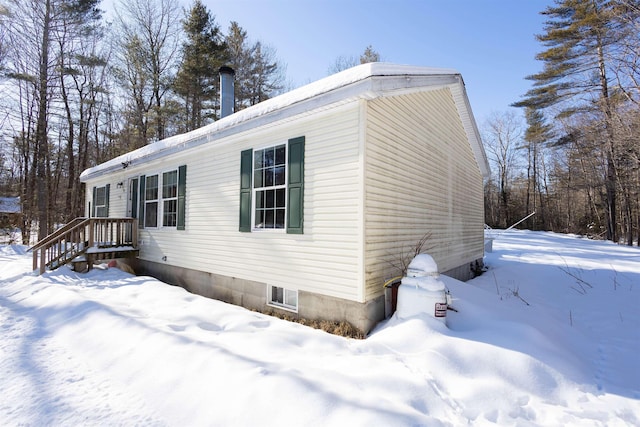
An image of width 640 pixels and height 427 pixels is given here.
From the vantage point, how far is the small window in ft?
16.5

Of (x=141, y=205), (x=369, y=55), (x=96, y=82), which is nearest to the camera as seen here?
(x=141, y=205)

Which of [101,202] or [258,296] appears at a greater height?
[101,202]

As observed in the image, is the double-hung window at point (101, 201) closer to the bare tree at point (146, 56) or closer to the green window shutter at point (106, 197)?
the green window shutter at point (106, 197)

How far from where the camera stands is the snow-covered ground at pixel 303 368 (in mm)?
2328

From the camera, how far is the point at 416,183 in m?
5.73

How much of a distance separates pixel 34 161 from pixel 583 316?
22923mm

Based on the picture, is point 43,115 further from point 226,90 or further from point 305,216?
point 305,216

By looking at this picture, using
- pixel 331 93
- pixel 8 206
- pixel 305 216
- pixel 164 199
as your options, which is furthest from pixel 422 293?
pixel 8 206

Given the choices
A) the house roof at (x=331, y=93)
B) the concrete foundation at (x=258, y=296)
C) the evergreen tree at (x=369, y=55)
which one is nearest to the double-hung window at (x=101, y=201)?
the concrete foundation at (x=258, y=296)

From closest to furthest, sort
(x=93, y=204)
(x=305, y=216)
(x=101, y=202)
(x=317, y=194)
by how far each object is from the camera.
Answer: (x=317, y=194) → (x=305, y=216) → (x=101, y=202) → (x=93, y=204)

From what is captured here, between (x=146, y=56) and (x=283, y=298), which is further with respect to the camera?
(x=146, y=56)

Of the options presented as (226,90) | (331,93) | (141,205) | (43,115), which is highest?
(43,115)

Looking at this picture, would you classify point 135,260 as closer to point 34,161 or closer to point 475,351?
point 475,351

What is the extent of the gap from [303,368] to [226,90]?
8101 mm
